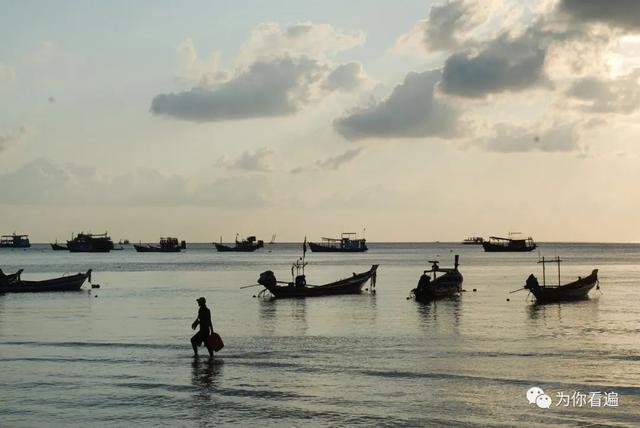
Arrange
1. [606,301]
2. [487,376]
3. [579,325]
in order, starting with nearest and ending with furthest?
[487,376], [579,325], [606,301]

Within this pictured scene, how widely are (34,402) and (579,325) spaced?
1148 inches

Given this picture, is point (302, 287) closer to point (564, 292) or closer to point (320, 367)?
point (564, 292)

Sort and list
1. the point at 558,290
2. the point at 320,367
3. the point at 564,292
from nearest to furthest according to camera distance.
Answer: the point at 320,367 → the point at 558,290 → the point at 564,292

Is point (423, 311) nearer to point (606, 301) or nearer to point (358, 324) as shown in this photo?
point (358, 324)

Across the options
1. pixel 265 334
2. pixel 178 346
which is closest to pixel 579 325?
pixel 265 334

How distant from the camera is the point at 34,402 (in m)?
20.7

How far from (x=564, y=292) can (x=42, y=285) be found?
4423 cm

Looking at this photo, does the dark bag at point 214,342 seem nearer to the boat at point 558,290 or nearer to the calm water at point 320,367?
the calm water at point 320,367

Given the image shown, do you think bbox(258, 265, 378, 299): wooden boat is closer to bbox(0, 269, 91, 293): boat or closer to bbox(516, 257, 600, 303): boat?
bbox(516, 257, 600, 303): boat

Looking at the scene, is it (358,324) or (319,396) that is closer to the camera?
(319,396)

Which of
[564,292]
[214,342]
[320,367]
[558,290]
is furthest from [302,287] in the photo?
[320,367]

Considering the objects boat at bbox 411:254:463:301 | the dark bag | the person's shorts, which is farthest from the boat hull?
the person's shorts

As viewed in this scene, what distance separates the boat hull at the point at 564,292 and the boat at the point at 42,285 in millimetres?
41088

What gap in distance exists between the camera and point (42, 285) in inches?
2714
